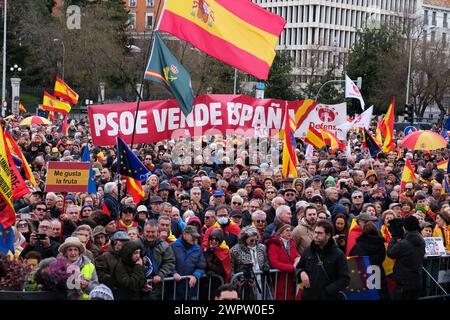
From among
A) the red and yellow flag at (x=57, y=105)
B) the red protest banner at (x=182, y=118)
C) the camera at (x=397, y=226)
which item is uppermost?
the red and yellow flag at (x=57, y=105)

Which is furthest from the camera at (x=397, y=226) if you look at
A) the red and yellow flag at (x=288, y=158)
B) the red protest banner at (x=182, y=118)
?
the red and yellow flag at (x=288, y=158)

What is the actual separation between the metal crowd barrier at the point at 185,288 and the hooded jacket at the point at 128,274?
67 cm

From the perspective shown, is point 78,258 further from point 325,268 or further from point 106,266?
point 325,268

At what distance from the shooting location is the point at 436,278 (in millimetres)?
12633

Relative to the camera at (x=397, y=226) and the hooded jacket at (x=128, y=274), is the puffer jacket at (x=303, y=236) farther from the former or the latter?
the hooded jacket at (x=128, y=274)

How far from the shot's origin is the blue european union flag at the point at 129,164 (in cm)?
1284

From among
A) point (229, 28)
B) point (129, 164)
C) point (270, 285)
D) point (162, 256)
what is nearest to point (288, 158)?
point (229, 28)

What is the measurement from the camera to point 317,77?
8556 centimetres

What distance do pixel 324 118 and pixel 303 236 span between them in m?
10.8

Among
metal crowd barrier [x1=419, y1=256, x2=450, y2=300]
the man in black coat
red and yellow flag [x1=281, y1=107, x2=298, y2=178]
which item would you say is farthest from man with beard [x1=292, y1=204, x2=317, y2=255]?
red and yellow flag [x1=281, y1=107, x2=298, y2=178]

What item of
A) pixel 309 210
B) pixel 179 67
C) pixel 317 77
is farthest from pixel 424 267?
pixel 317 77

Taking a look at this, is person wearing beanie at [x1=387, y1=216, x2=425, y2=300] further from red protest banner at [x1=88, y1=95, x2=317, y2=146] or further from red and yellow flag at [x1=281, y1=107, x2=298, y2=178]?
red and yellow flag at [x1=281, y1=107, x2=298, y2=178]
